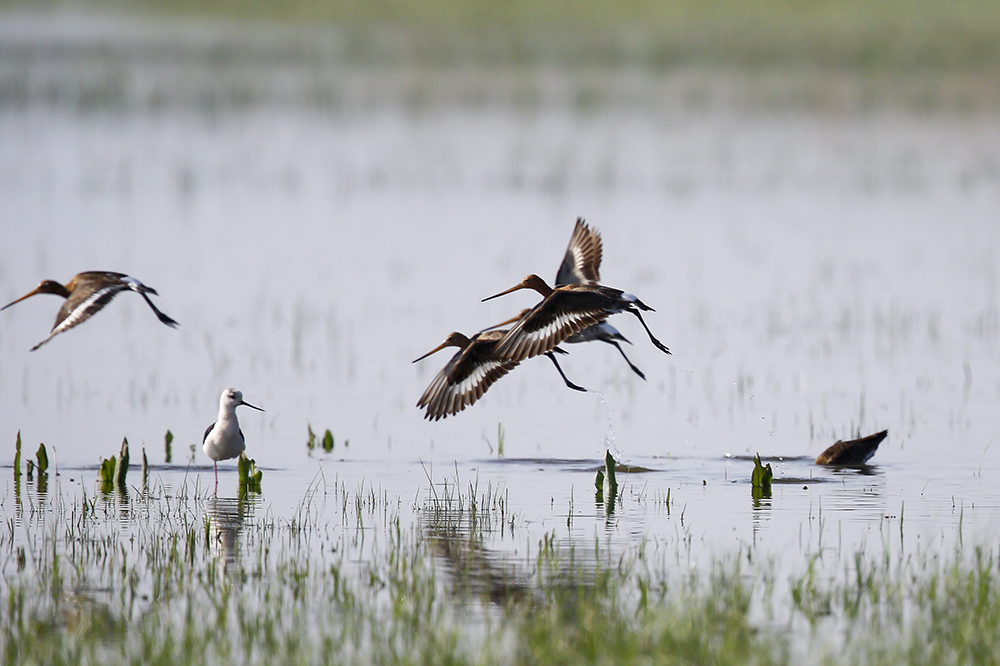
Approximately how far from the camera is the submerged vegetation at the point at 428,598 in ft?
19.5

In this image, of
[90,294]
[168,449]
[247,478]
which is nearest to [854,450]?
[247,478]

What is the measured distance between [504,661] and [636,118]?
2989 cm

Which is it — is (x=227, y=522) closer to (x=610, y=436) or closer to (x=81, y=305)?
(x=81, y=305)

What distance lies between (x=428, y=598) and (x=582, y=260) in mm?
4496

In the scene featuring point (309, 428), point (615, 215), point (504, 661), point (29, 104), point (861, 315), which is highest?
point (29, 104)

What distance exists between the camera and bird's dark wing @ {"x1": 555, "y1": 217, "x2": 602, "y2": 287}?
1073cm

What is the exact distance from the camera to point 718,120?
1369 inches

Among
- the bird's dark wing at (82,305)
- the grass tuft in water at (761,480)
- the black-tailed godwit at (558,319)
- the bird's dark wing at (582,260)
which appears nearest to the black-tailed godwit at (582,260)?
the bird's dark wing at (582,260)

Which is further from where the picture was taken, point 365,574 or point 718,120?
point 718,120

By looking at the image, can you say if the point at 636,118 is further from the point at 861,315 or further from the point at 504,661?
the point at 504,661

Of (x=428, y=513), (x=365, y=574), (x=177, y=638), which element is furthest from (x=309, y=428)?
(x=177, y=638)

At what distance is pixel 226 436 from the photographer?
9.35 meters

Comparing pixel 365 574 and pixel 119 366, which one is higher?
pixel 119 366

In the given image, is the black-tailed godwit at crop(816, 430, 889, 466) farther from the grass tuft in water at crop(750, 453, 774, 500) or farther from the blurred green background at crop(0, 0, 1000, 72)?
the blurred green background at crop(0, 0, 1000, 72)
